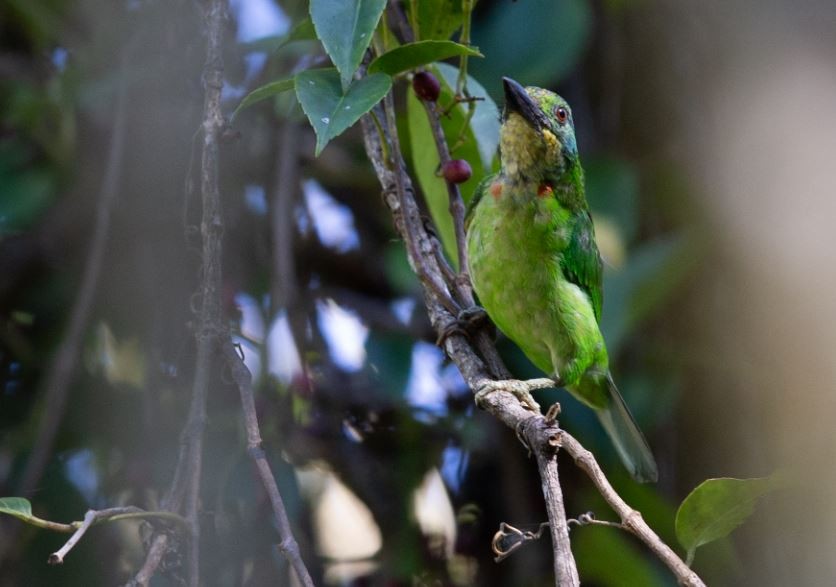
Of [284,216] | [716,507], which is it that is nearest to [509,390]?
[716,507]

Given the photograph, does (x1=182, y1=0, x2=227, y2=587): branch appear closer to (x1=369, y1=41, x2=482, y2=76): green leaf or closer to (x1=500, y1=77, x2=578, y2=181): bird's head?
(x1=369, y1=41, x2=482, y2=76): green leaf

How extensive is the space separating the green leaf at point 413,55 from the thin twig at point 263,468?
658 mm

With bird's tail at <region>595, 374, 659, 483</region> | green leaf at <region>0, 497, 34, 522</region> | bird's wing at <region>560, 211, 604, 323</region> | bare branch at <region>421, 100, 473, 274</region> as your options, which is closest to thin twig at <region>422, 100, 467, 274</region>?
bare branch at <region>421, 100, 473, 274</region>

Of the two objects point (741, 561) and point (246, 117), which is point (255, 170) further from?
point (741, 561)

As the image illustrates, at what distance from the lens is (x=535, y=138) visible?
2.70 meters

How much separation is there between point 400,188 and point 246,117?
61.0 inches

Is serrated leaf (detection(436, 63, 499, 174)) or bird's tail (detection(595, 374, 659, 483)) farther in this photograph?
bird's tail (detection(595, 374, 659, 483))

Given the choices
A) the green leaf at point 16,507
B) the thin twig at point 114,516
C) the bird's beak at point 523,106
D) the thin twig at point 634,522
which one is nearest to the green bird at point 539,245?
the bird's beak at point 523,106

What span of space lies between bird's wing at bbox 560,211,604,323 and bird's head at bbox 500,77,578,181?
0.60ft

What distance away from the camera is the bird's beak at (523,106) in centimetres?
254

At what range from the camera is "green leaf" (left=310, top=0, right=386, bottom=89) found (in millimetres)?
1741

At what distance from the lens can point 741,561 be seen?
3443 millimetres

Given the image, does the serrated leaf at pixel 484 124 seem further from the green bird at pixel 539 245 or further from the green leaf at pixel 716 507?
the green leaf at pixel 716 507

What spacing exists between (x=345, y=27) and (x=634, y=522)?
1011mm
